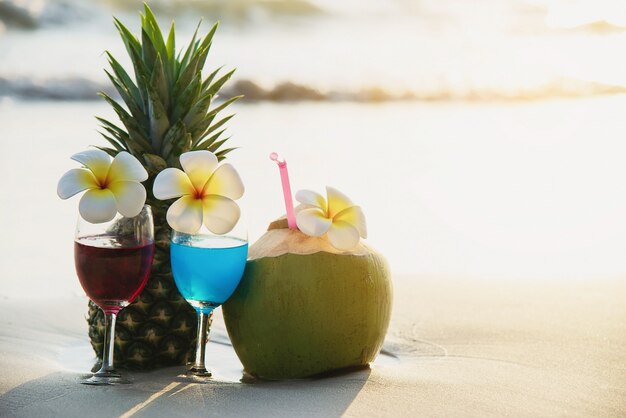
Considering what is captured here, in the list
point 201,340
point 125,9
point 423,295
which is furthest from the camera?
point 125,9

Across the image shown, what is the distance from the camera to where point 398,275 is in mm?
4188

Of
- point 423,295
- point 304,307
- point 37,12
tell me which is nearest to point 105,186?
point 304,307

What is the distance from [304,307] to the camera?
98.7 inches

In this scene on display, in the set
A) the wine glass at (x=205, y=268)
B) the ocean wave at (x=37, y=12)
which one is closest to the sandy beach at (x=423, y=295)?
the wine glass at (x=205, y=268)

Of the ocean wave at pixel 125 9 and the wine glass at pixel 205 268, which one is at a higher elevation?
the ocean wave at pixel 125 9

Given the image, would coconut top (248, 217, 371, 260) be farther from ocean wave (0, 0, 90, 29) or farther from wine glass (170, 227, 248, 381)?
ocean wave (0, 0, 90, 29)

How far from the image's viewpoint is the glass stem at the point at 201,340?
2.53 metres

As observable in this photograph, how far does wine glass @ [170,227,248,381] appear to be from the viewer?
2420 mm

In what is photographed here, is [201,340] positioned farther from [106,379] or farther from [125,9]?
[125,9]

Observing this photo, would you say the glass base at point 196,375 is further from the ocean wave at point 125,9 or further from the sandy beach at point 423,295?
the ocean wave at point 125,9

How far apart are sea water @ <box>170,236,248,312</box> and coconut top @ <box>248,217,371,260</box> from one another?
0.10 meters

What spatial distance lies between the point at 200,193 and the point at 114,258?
30cm

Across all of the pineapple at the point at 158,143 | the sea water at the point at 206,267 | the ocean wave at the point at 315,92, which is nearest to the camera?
the sea water at the point at 206,267

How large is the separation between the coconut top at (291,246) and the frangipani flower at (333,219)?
35mm
